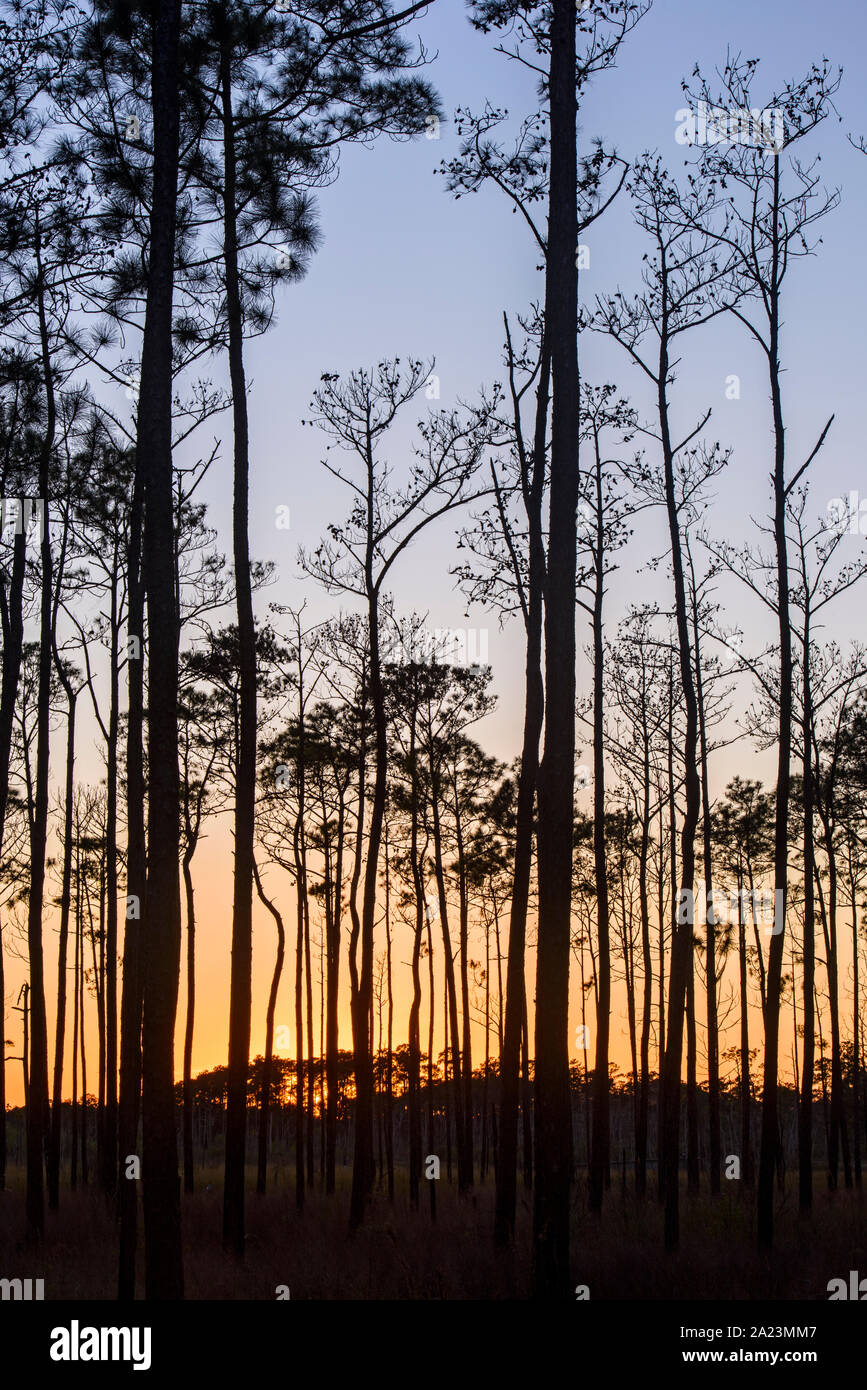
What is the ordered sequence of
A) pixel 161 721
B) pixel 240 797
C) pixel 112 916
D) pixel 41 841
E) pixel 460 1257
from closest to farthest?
pixel 161 721
pixel 460 1257
pixel 240 797
pixel 41 841
pixel 112 916

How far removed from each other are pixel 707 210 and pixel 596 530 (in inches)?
198

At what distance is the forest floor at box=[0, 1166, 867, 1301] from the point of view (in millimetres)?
10516

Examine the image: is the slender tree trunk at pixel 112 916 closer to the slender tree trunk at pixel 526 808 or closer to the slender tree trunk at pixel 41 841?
the slender tree trunk at pixel 41 841

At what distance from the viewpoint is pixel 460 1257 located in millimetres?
11727

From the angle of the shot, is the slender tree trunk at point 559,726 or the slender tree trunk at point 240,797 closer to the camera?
the slender tree trunk at point 559,726

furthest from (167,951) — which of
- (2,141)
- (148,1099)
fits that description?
(2,141)

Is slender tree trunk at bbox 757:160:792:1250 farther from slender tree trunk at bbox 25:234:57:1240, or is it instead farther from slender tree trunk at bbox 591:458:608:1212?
slender tree trunk at bbox 25:234:57:1240

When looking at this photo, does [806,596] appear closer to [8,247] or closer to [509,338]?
[509,338]

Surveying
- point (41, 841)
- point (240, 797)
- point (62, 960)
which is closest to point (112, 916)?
point (62, 960)

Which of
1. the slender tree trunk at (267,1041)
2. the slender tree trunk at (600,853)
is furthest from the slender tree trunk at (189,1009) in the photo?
the slender tree trunk at (600,853)

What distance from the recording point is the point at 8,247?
8734 millimetres

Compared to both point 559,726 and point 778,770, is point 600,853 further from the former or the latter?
point 559,726

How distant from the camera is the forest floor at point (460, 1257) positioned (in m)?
10.5

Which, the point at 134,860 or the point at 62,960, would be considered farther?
the point at 62,960
